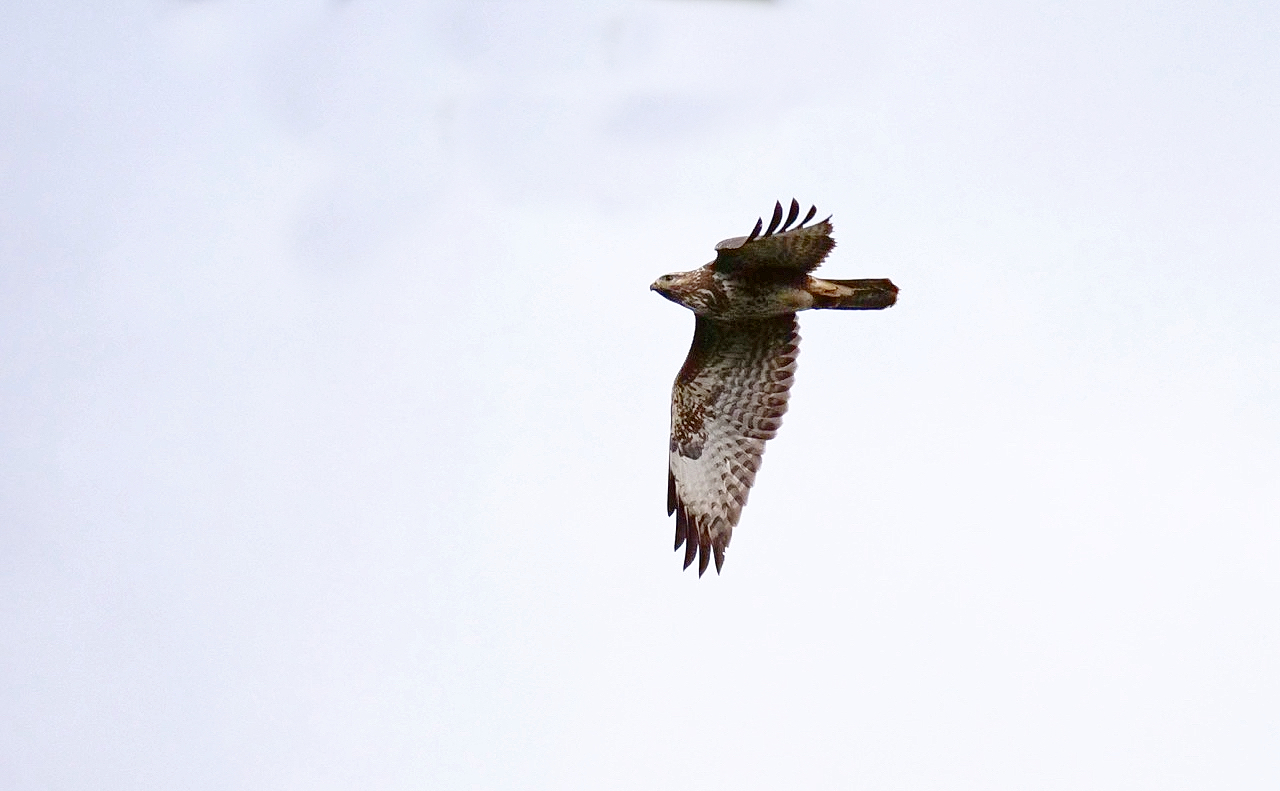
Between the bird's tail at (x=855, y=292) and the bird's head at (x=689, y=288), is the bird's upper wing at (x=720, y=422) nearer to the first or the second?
the bird's head at (x=689, y=288)

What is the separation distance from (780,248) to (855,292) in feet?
2.26

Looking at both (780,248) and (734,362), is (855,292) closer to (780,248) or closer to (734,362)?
(780,248)

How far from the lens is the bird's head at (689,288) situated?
11.2 metres

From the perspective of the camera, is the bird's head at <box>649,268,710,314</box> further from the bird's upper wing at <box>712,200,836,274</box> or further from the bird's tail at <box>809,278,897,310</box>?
the bird's tail at <box>809,278,897,310</box>

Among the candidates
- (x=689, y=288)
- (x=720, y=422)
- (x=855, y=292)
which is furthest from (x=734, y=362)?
(x=855, y=292)

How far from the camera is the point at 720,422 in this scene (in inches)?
476

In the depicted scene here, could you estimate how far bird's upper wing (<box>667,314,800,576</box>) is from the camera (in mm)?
11742

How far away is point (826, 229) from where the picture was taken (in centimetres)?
1044

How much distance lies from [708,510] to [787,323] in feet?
5.08

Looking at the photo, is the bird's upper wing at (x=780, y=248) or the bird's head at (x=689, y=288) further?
the bird's head at (x=689, y=288)

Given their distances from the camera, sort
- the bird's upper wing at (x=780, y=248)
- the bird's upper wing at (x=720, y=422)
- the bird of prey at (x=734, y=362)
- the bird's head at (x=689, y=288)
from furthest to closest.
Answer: the bird's upper wing at (x=720, y=422) < the bird's head at (x=689, y=288) < the bird of prey at (x=734, y=362) < the bird's upper wing at (x=780, y=248)

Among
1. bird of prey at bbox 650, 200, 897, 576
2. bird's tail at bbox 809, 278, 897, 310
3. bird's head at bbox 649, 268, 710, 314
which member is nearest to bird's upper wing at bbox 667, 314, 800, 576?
bird of prey at bbox 650, 200, 897, 576

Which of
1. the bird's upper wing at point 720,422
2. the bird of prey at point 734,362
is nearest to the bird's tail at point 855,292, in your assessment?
the bird of prey at point 734,362

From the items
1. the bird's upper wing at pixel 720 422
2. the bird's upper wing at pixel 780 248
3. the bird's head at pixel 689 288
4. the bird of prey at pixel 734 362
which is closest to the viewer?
the bird's upper wing at pixel 780 248
